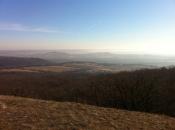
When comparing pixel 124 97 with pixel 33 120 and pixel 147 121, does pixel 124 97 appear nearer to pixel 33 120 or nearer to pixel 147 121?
pixel 147 121

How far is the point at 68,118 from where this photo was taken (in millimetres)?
9086

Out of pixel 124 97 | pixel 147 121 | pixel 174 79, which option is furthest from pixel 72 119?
pixel 174 79

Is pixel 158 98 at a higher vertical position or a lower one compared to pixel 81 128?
lower

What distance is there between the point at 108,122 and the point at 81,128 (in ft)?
3.91

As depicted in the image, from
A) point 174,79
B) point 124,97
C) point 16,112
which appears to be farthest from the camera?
point 174,79

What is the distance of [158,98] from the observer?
2662 cm

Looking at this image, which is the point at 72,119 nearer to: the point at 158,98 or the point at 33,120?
the point at 33,120

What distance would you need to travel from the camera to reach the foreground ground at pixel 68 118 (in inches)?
327

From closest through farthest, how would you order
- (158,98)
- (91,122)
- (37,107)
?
1. (91,122)
2. (37,107)
3. (158,98)

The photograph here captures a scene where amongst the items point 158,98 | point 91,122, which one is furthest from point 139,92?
point 91,122

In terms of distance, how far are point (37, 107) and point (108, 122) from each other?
2824mm

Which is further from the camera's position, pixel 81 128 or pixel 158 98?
pixel 158 98

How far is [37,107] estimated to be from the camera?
10328 millimetres

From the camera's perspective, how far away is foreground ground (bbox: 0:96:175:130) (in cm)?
831
